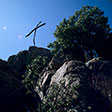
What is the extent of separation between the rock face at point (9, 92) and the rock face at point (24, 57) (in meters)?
10.1

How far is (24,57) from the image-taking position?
33.8 m

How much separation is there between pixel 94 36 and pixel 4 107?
21725mm

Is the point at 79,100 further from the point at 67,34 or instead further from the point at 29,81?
the point at 67,34

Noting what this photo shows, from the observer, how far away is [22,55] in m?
34.2

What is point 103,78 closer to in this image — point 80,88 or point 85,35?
point 80,88

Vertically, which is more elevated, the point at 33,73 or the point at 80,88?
the point at 33,73

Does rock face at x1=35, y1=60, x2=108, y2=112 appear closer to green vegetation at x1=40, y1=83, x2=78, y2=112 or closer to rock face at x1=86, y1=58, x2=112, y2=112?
green vegetation at x1=40, y1=83, x2=78, y2=112

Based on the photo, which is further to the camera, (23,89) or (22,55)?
(22,55)

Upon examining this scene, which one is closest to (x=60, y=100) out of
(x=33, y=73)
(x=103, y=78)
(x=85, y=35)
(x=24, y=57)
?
(x=103, y=78)

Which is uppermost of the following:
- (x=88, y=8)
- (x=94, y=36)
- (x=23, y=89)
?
(x=88, y=8)

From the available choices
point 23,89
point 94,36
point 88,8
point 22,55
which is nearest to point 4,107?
point 23,89

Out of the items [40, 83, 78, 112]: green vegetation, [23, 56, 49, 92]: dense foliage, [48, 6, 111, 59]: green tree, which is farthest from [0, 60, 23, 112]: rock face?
[48, 6, 111, 59]: green tree

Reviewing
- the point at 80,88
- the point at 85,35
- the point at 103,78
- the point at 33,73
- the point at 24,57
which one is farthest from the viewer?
the point at 24,57

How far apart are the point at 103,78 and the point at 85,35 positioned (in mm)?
16573
